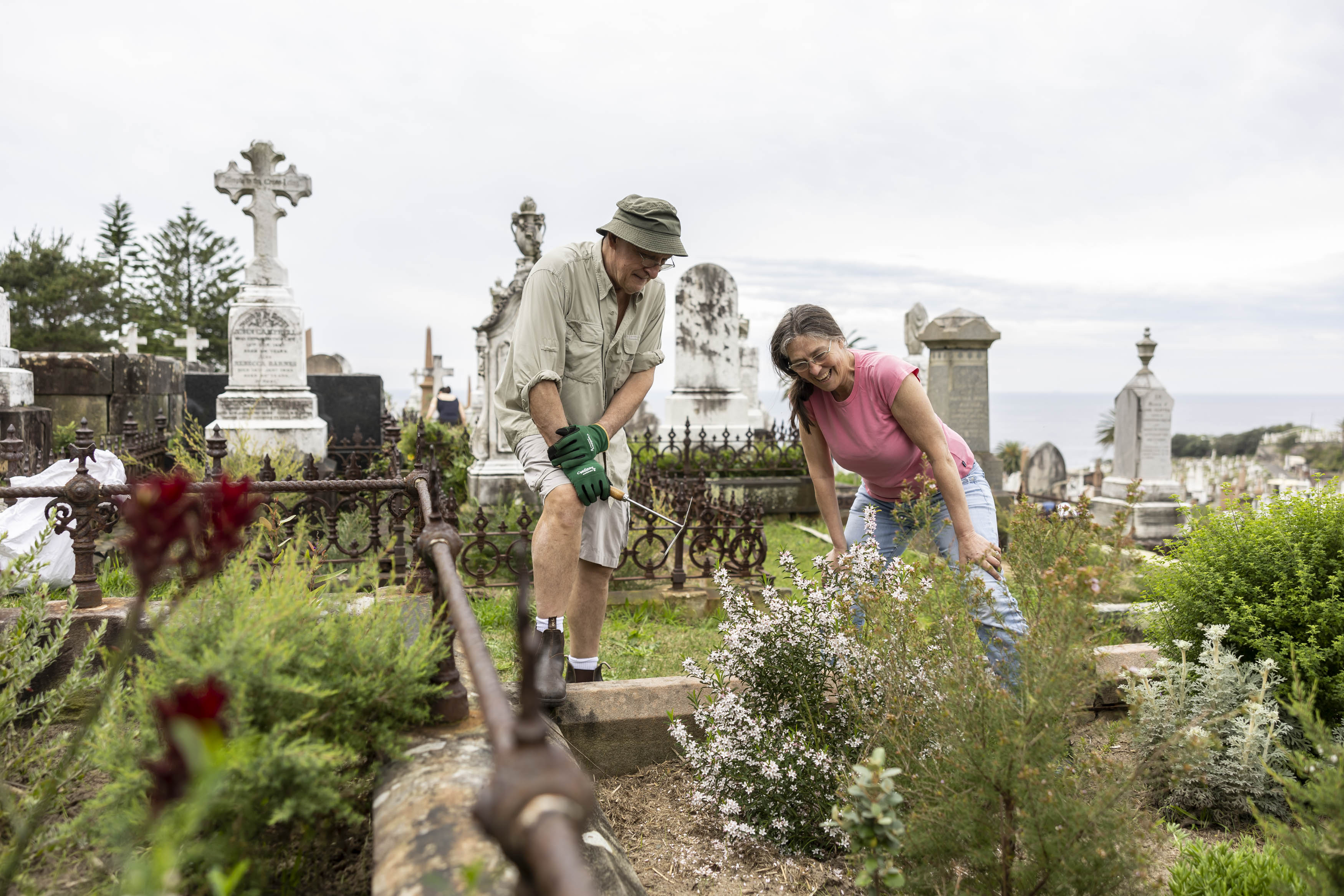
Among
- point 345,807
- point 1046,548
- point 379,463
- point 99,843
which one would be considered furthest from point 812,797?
point 379,463

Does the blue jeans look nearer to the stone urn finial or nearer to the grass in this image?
the grass

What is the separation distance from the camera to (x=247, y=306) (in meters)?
9.82

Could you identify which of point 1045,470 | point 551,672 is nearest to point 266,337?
point 551,672

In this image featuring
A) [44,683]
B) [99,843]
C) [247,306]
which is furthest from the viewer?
[247,306]

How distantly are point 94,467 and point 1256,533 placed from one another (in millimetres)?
6277

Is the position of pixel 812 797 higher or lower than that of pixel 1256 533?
lower

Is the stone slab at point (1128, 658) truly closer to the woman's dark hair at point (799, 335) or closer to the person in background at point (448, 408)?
the woman's dark hair at point (799, 335)

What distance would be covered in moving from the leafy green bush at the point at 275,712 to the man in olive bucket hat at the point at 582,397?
3.38ft

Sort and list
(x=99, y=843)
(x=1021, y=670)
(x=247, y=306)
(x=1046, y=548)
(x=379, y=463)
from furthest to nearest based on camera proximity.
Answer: (x=247, y=306) → (x=379, y=463) → (x=1046, y=548) → (x=1021, y=670) → (x=99, y=843)

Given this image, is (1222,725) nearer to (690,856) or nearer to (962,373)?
(690,856)

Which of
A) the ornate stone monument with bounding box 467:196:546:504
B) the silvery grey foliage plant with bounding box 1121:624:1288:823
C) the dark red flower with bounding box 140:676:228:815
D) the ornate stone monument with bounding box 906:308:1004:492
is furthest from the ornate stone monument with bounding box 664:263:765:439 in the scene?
the dark red flower with bounding box 140:676:228:815

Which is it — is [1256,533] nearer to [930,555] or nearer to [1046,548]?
[1046,548]

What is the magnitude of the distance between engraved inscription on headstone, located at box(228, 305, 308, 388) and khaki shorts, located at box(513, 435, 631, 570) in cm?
788

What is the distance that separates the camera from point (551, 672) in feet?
9.51
